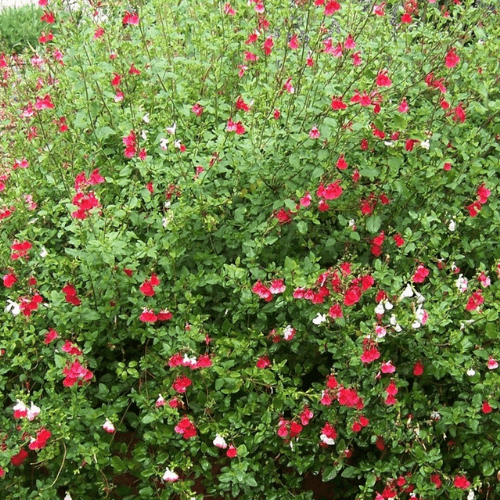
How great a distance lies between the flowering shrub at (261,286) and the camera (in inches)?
96.2

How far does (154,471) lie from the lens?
2.44m

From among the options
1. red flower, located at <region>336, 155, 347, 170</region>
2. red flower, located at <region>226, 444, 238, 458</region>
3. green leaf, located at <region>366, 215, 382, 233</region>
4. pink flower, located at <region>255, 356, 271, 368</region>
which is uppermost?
red flower, located at <region>336, 155, 347, 170</region>

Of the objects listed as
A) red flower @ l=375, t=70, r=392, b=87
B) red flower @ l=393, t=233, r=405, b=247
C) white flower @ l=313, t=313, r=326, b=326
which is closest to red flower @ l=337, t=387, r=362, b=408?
white flower @ l=313, t=313, r=326, b=326

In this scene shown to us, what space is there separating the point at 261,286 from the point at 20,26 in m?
6.40

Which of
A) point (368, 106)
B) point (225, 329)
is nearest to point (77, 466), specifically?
point (225, 329)

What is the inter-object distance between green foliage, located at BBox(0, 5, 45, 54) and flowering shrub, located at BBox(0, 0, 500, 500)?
4.96 metres

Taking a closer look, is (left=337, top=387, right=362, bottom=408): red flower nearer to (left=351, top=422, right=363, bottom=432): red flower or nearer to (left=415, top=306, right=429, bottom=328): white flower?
(left=351, top=422, right=363, bottom=432): red flower

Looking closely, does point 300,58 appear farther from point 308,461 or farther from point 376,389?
point 308,461

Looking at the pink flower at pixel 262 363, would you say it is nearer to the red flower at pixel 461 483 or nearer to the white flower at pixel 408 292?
the white flower at pixel 408 292

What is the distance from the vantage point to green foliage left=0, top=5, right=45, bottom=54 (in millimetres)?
7539

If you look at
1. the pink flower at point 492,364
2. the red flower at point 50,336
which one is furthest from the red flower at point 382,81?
the red flower at point 50,336

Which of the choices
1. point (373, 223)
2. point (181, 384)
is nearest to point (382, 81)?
point (373, 223)

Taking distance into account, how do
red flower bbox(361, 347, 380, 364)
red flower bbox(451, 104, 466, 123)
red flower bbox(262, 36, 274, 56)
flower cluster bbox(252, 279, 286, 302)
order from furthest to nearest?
red flower bbox(262, 36, 274, 56), red flower bbox(451, 104, 466, 123), flower cluster bbox(252, 279, 286, 302), red flower bbox(361, 347, 380, 364)

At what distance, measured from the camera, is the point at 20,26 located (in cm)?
777
